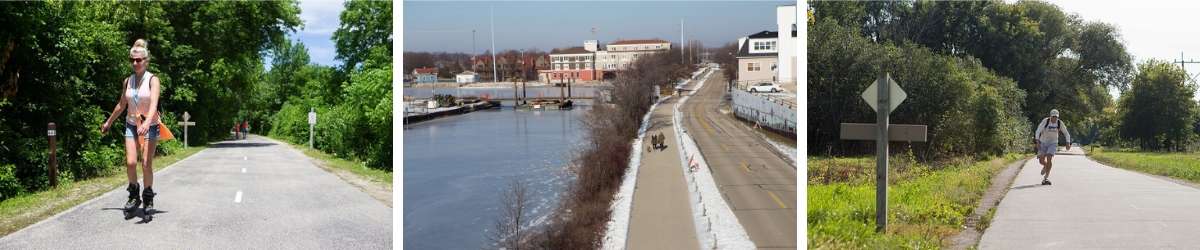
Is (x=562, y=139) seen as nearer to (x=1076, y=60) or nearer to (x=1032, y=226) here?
(x=1032, y=226)

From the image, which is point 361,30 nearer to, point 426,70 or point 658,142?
point 426,70

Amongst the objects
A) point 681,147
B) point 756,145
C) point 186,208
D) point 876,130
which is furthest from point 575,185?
point 186,208

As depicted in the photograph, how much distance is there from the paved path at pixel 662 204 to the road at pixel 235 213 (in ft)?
5.05

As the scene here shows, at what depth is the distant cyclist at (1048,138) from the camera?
535 cm

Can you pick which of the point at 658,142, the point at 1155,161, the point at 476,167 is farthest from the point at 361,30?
the point at 1155,161

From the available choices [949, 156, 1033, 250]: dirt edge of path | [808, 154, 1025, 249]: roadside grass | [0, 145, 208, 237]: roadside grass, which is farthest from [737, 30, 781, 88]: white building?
[0, 145, 208, 237]: roadside grass

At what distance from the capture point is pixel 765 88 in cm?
426

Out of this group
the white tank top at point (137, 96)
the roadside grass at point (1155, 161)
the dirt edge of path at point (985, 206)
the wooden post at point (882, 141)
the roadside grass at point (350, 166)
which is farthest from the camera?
the roadside grass at point (350, 166)

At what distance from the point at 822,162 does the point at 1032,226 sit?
1625mm

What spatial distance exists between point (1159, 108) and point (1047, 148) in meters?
0.78

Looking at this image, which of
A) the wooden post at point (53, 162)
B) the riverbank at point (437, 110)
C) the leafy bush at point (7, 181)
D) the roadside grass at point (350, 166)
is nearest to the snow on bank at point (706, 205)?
the riverbank at point (437, 110)

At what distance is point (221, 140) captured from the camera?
197 inches

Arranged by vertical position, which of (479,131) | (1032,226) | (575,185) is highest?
(479,131)

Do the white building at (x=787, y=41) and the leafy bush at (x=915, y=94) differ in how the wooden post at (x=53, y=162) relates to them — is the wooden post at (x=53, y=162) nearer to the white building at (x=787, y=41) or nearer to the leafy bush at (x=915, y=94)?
the white building at (x=787, y=41)
